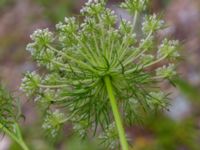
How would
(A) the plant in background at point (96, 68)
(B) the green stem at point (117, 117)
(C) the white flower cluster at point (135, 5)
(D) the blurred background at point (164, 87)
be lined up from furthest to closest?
(D) the blurred background at point (164, 87) < (C) the white flower cluster at point (135, 5) < (A) the plant in background at point (96, 68) < (B) the green stem at point (117, 117)

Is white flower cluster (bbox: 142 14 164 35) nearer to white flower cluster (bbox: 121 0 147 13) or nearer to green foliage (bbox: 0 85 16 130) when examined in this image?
white flower cluster (bbox: 121 0 147 13)

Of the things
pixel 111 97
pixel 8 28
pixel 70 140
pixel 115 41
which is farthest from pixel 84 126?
pixel 8 28

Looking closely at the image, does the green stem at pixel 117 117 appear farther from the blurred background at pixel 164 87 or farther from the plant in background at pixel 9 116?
the blurred background at pixel 164 87

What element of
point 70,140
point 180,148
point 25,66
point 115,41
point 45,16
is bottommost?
point 180,148

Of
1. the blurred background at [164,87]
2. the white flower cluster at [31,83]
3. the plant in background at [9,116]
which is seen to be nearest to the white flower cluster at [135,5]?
the white flower cluster at [31,83]

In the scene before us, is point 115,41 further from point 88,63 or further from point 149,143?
point 149,143

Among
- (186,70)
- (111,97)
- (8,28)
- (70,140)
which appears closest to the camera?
(111,97)
